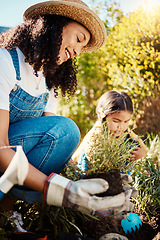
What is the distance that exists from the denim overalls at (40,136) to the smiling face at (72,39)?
30 cm

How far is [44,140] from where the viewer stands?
5.02 ft

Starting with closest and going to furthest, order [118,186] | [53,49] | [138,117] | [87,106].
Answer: [118,186], [53,49], [138,117], [87,106]

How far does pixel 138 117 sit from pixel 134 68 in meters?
0.93

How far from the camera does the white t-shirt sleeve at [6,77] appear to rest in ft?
4.35

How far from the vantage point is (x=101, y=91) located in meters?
5.26

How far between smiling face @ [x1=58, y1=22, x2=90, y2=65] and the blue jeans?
0.44m

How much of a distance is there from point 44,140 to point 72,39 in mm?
658

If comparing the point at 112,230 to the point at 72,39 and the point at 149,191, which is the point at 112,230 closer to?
the point at 149,191

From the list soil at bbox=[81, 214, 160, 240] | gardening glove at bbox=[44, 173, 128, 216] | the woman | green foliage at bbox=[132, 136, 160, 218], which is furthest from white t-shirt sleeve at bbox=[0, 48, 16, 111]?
green foliage at bbox=[132, 136, 160, 218]

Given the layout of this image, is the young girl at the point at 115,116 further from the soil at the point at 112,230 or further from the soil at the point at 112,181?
the soil at the point at 112,181

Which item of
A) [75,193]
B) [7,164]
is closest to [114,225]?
[75,193]

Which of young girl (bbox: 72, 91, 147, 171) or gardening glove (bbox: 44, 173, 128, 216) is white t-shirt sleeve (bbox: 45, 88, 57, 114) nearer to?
young girl (bbox: 72, 91, 147, 171)

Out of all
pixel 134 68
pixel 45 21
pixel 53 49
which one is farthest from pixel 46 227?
pixel 134 68

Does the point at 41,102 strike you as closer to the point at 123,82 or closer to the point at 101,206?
the point at 101,206
